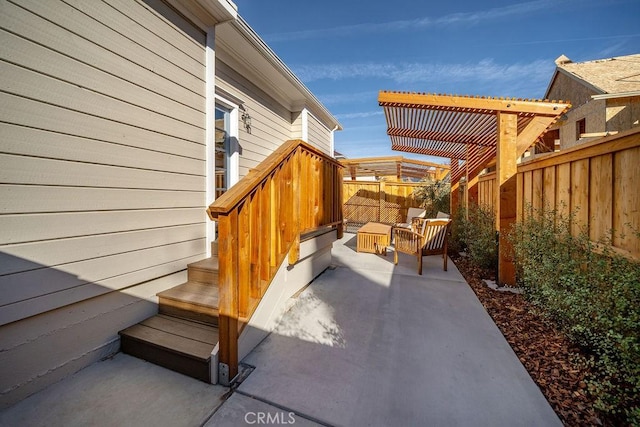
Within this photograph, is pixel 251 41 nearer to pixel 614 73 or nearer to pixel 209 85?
pixel 209 85

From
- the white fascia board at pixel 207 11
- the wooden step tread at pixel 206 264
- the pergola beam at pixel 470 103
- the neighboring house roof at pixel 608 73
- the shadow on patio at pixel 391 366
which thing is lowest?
the shadow on patio at pixel 391 366

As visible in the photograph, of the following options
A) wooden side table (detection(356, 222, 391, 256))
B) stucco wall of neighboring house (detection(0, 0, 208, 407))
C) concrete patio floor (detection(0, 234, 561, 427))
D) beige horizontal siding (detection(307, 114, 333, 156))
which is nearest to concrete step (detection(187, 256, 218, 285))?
stucco wall of neighboring house (detection(0, 0, 208, 407))

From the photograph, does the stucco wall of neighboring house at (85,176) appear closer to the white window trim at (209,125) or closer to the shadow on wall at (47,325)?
the shadow on wall at (47,325)

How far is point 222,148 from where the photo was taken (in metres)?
3.81

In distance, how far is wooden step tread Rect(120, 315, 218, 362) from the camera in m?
1.84

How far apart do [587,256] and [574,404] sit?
1.14 m

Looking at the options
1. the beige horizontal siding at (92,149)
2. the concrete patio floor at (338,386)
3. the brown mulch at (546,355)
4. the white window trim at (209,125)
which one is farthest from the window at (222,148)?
the brown mulch at (546,355)

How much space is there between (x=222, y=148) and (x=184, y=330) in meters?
2.61

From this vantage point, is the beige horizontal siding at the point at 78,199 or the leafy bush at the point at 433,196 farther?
the leafy bush at the point at 433,196

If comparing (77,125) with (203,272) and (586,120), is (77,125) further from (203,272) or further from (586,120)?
(586,120)

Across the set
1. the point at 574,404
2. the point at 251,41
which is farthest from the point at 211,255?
the point at 574,404

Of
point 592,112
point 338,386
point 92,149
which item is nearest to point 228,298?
point 338,386

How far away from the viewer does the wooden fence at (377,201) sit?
1089 centimetres

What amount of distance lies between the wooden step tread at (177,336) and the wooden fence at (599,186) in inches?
123
